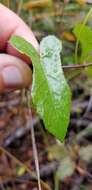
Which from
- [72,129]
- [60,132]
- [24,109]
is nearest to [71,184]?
[72,129]

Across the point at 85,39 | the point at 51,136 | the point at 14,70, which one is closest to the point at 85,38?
the point at 85,39

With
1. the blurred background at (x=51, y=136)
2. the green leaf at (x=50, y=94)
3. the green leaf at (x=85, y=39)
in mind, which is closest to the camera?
the green leaf at (x=50, y=94)

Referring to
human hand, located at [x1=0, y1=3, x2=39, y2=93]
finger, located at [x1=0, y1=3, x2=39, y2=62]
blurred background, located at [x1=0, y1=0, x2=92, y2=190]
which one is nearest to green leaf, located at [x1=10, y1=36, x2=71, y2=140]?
human hand, located at [x1=0, y1=3, x2=39, y2=93]

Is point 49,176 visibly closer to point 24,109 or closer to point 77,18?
point 24,109

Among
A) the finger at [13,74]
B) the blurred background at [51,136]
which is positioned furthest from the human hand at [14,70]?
the blurred background at [51,136]

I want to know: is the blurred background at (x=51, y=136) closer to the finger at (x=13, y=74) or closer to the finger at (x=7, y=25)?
the finger at (x=7, y=25)
